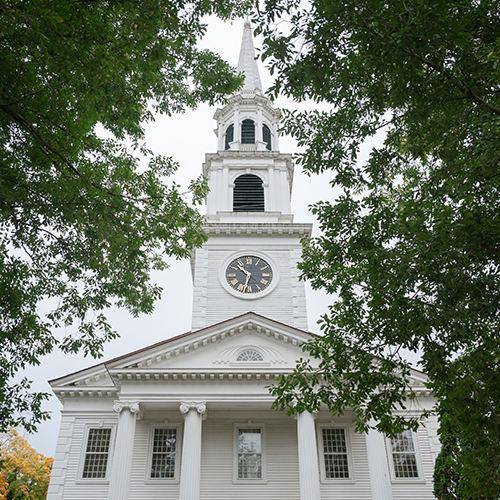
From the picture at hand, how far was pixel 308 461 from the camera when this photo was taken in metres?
17.2

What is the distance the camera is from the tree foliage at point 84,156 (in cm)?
780

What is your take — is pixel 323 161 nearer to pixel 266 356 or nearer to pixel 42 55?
pixel 42 55

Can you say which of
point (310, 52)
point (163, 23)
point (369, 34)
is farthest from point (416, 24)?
point (163, 23)

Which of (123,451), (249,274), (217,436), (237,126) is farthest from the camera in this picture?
(237,126)

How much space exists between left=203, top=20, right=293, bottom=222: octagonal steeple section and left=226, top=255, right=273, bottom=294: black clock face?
287cm

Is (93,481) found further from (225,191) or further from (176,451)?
(225,191)

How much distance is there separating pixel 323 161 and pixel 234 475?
14.0m

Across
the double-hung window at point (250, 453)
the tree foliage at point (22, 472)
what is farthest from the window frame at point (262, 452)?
the tree foliage at point (22, 472)

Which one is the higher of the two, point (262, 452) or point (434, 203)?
point (434, 203)

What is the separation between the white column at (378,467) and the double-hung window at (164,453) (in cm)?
711

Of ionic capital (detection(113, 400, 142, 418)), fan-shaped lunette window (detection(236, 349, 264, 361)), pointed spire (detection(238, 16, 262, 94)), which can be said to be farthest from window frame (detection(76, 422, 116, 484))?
pointed spire (detection(238, 16, 262, 94))

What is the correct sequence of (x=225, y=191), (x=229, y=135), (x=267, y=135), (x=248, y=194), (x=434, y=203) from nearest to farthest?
(x=434, y=203)
(x=225, y=191)
(x=248, y=194)
(x=267, y=135)
(x=229, y=135)

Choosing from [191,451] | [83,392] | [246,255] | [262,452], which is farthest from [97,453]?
[246,255]

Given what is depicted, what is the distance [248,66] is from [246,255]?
1841cm
